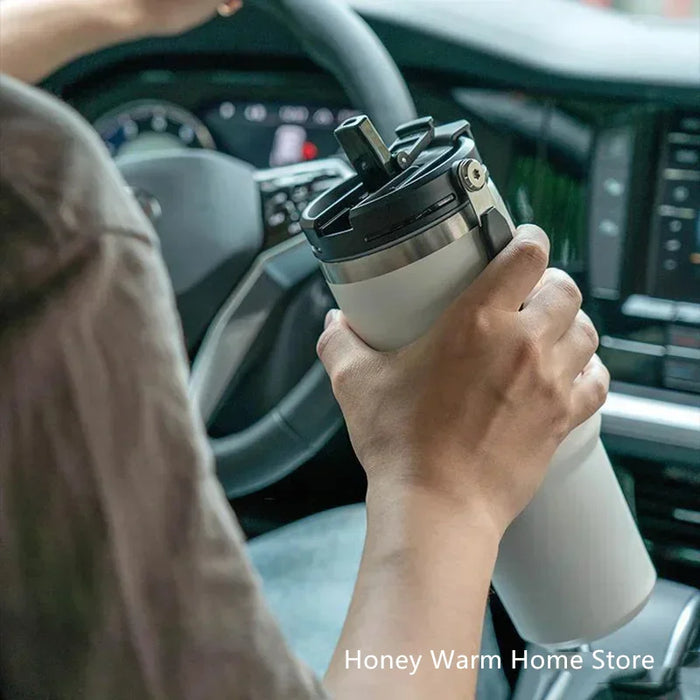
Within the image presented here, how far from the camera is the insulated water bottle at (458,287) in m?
0.52

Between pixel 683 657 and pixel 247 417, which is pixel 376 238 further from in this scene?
pixel 247 417

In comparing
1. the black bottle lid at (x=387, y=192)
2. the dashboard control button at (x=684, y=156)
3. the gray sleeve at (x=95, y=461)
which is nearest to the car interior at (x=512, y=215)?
the dashboard control button at (x=684, y=156)

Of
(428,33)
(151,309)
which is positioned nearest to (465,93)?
(428,33)

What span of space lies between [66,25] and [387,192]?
0.54 metres

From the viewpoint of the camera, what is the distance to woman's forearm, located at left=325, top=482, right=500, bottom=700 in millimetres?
470

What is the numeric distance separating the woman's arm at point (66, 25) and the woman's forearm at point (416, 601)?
0.58 meters

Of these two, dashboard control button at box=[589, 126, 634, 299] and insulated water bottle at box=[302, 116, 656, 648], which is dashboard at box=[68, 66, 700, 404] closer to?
dashboard control button at box=[589, 126, 634, 299]

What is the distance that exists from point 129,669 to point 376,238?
0.29 metres

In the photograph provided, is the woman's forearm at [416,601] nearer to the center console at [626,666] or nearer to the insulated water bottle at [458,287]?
the insulated water bottle at [458,287]

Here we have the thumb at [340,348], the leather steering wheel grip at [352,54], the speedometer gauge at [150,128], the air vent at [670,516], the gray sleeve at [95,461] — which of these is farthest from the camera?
the speedometer gauge at [150,128]

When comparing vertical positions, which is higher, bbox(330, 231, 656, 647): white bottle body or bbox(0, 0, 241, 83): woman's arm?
bbox(0, 0, 241, 83): woman's arm

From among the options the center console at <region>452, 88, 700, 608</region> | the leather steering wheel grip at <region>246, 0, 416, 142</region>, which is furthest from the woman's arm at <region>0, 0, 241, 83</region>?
the center console at <region>452, 88, 700, 608</region>

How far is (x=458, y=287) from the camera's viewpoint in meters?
0.54

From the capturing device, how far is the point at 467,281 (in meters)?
0.55
